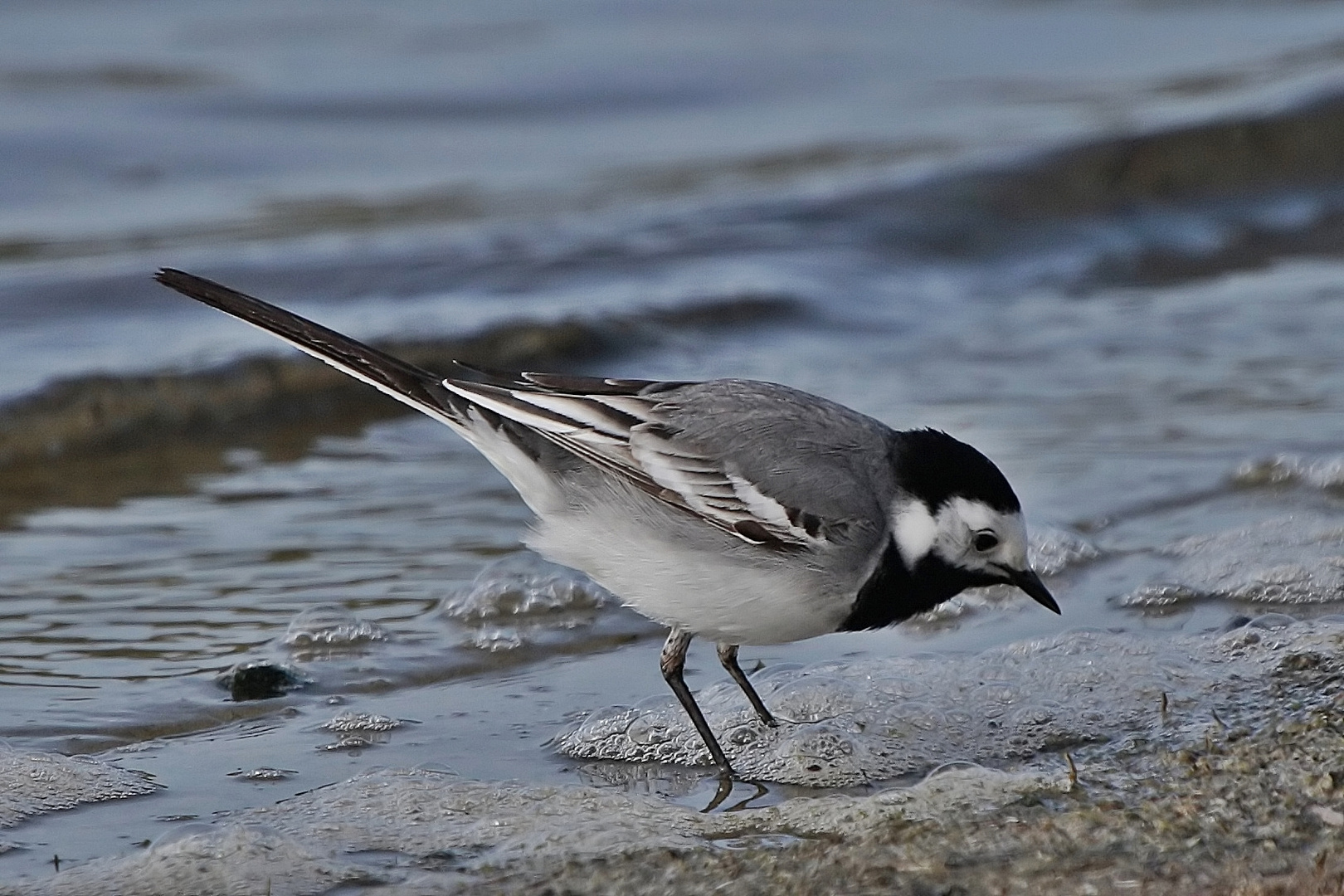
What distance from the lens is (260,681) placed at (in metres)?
5.41

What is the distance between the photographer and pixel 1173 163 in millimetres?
12664

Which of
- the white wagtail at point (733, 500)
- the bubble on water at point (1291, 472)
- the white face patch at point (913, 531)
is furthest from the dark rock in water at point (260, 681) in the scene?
the bubble on water at point (1291, 472)

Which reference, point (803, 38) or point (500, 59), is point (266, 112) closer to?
point (500, 59)

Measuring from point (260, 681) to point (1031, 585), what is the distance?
224cm

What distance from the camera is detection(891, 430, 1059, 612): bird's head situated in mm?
4738

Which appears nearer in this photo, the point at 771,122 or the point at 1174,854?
the point at 1174,854

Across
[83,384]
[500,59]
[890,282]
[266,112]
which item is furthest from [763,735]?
[500,59]

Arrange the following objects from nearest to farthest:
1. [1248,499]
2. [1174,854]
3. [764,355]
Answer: [1174,854] < [1248,499] < [764,355]

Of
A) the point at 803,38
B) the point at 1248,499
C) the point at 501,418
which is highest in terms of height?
the point at 803,38

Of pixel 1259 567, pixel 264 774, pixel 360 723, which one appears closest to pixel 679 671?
pixel 360 723

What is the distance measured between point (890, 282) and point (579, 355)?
2245 millimetres

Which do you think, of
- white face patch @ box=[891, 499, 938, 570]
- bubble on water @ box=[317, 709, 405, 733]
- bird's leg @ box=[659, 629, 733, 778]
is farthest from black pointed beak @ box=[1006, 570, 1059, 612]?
bubble on water @ box=[317, 709, 405, 733]

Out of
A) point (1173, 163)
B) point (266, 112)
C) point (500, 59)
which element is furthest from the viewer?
point (500, 59)

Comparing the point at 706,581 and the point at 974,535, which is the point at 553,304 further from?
the point at 974,535
